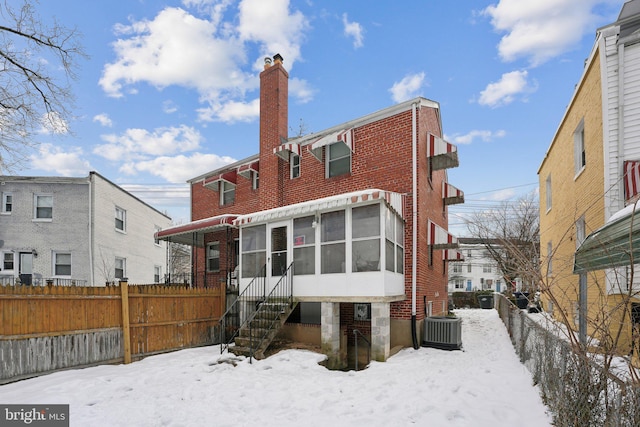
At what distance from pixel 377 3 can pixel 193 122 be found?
42.0ft

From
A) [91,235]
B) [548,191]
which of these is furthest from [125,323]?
[548,191]

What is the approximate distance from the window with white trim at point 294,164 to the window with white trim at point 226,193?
400 centimetres

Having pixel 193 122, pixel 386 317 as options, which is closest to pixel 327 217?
pixel 386 317

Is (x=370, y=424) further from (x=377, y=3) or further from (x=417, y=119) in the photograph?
(x=377, y=3)

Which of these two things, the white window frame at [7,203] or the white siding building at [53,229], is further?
the white window frame at [7,203]

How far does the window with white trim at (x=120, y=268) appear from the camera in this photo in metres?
20.6

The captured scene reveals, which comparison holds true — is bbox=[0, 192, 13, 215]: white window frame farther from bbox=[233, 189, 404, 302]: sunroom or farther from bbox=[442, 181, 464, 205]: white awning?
bbox=[442, 181, 464, 205]: white awning

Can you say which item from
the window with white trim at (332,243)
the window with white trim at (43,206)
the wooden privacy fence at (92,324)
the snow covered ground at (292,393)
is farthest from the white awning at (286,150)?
the window with white trim at (43,206)

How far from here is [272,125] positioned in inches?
547

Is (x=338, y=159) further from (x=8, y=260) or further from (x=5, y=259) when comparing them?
(x=5, y=259)

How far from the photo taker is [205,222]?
13.4 meters

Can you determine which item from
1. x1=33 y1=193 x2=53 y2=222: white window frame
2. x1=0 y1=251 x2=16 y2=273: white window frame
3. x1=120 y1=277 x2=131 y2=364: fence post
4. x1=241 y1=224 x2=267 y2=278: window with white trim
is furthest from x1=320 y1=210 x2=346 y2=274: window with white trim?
x1=0 y1=251 x2=16 y2=273: white window frame

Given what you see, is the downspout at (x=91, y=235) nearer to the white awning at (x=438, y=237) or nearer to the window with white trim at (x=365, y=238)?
the window with white trim at (x=365, y=238)

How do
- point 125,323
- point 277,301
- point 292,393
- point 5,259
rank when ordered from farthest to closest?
point 5,259 < point 277,301 < point 125,323 < point 292,393
